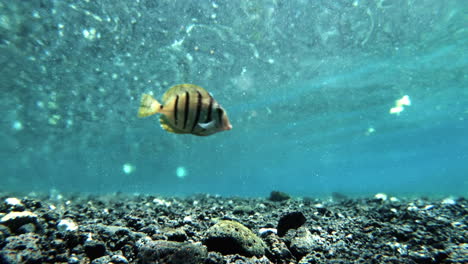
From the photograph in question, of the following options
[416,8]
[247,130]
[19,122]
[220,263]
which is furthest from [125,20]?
[247,130]

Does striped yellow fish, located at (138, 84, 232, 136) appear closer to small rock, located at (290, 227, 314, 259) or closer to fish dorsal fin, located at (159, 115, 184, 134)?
fish dorsal fin, located at (159, 115, 184, 134)

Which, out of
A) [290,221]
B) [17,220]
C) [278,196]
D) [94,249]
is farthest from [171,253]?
[278,196]

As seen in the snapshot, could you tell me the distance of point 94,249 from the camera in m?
2.97

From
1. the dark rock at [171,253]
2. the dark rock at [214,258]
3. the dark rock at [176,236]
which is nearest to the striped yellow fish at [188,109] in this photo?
the dark rock at [171,253]

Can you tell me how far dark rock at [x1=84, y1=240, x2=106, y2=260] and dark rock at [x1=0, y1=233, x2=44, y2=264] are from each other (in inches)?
16.8

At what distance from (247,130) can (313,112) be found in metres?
10.1

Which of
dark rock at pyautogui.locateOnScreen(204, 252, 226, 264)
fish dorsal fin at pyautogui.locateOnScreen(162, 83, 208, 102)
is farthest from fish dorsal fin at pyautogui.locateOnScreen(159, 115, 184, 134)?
dark rock at pyautogui.locateOnScreen(204, 252, 226, 264)

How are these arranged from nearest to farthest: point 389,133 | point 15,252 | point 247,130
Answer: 1. point 15,252
2. point 247,130
3. point 389,133

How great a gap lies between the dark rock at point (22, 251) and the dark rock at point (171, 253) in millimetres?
1162

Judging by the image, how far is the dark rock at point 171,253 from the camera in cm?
259

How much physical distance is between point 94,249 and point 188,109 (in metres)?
2.15

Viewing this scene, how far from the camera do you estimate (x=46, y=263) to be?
2.73 meters

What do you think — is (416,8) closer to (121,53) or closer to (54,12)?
(121,53)

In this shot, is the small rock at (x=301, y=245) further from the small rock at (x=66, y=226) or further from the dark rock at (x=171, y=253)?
the small rock at (x=66, y=226)
